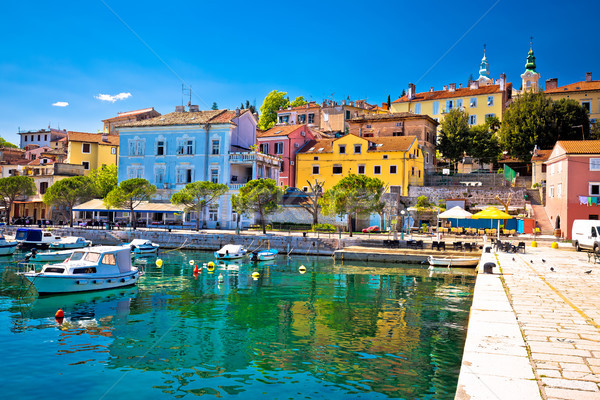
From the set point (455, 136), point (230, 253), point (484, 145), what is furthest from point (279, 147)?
point (230, 253)

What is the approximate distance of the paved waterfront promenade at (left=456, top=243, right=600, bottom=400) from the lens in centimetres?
602

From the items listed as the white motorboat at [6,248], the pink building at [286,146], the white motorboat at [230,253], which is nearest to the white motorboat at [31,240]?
the white motorboat at [6,248]

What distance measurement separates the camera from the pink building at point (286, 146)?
62.5 m

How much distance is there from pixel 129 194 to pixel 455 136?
4209 centimetres

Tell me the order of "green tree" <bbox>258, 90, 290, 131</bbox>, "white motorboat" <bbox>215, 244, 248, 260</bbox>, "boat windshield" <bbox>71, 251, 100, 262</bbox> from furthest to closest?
1. "green tree" <bbox>258, 90, 290, 131</bbox>
2. "white motorboat" <bbox>215, 244, 248, 260</bbox>
3. "boat windshield" <bbox>71, 251, 100, 262</bbox>

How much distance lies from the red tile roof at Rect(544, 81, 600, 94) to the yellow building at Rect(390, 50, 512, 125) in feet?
24.0

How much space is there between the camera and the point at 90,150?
240ft

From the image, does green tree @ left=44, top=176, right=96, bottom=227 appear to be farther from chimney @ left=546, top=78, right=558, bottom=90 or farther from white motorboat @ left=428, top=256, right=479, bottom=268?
chimney @ left=546, top=78, right=558, bottom=90

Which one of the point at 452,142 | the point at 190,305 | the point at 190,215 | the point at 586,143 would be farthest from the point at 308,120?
the point at 190,305

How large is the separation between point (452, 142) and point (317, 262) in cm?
3510

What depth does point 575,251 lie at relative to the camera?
32094mm

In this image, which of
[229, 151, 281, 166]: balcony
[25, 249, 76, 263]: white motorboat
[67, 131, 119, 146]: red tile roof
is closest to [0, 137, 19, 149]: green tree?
[67, 131, 119, 146]: red tile roof

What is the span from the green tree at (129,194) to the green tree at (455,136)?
39.1 m

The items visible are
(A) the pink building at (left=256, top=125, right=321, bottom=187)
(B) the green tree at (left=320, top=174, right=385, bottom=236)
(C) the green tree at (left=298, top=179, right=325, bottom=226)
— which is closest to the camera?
(B) the green tree at (left=320, top=174, right=385, bottom=236)
